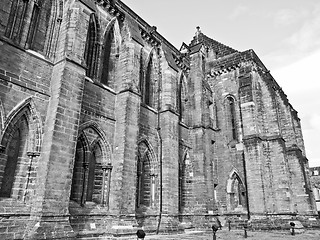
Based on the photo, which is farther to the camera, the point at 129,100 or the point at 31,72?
the point at 129,100

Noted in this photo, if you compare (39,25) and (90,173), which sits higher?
(39,25)

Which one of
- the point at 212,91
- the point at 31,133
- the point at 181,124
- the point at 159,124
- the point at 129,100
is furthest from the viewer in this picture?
the point at 212,91

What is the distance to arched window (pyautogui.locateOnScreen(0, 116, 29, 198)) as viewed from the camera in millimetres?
8141

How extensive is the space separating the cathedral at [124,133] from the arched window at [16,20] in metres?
0.04

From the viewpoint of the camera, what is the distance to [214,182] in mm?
17828

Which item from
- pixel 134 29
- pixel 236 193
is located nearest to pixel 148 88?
pixel 134 29

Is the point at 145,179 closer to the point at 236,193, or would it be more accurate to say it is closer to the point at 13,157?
the point at 13,157

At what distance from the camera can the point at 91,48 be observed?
1235 cm

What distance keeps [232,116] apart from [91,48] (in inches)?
454

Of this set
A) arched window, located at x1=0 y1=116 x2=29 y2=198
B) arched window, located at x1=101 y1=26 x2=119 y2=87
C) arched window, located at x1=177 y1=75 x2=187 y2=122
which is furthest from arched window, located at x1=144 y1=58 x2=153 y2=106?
arched window, located at x1=0 y1=116 x2=29 y2=198

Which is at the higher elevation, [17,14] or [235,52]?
[235,52]

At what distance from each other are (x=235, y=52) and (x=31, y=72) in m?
16.5

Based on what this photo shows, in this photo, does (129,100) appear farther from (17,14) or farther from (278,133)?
(278,133)

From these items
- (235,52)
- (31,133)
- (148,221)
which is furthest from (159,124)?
(235,52)
